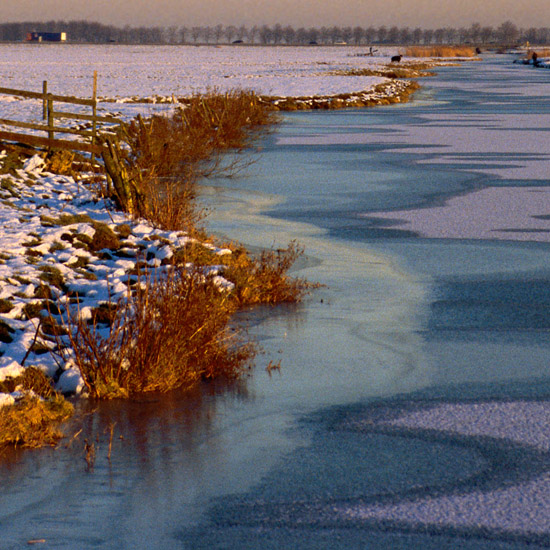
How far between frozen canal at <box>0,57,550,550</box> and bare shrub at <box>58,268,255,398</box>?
0.22m

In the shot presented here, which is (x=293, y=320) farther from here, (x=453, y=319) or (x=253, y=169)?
(x=253, y=169)

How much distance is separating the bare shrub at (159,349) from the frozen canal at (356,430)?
0.22m

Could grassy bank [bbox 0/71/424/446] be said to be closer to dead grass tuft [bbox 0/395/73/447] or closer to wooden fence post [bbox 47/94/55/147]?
dead grass tuft [bbox 0/395/73/447]

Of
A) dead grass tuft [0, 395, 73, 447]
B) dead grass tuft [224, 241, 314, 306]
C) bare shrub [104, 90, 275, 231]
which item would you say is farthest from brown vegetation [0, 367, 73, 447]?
bare shrub [104, 90, 275, 231]

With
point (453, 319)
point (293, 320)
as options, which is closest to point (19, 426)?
point (293, 320)

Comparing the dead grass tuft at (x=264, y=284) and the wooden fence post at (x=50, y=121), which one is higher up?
the wooden fence post at (x=50, y=121)

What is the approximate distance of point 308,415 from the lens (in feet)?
19.2

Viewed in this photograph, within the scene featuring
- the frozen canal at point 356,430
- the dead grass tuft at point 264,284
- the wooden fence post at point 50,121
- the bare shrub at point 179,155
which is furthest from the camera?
the wooden fence post at point 50,121

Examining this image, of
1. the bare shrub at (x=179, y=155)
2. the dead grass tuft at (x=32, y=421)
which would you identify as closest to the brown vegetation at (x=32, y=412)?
the dead grass tuft at (x=32, y=421)

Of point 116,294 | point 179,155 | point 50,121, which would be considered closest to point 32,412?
point 116,294

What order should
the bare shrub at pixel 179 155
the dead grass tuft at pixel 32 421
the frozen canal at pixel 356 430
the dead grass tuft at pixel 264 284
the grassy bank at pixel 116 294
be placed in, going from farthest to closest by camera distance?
1. the bare shrub at pixel 179 155
2. the dead grass tuft at pixel 264 284
3. the grassy bank at pixel 116 294
4. the dead grass tuft at pixel 32 421
5. the frozen canal at pixel 356 430

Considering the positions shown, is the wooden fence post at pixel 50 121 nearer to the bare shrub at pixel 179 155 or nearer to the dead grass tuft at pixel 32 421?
the bare shrub at pixel 179 155

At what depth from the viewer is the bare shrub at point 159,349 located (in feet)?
20.1

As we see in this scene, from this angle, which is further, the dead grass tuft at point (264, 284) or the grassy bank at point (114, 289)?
the dead grass tuft at point (264, 284)
